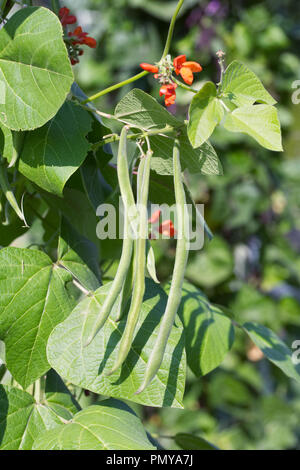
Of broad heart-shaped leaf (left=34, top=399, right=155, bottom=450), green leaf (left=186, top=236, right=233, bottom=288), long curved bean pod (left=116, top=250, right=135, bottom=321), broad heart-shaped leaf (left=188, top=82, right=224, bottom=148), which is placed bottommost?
green leaf (left=186, top=236, right=233, bottom=288)

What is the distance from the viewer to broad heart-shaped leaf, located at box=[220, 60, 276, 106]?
1.52 feet

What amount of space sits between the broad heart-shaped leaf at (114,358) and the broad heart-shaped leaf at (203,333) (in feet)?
0.51

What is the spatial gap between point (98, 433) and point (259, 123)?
0.94 feet

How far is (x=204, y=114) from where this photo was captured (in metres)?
0.46

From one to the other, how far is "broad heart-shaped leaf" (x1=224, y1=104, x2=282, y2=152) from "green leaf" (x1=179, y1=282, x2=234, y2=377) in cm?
27

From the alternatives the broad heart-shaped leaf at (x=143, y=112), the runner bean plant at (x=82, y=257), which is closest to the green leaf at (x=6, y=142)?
the runner bean plant at (x=82, y=257)

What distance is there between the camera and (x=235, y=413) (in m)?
1.93

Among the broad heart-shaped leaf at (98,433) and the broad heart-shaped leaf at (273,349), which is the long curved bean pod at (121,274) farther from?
the broad heart-shaped leaf at (273,349)

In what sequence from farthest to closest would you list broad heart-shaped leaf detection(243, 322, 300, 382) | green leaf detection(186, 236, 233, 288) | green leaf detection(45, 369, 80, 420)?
green leaf detection(186, 236, 233, 288)
broad heart-shaped leaf detection(243, 322, 300, 382)
green leaf detection(45, 369, 80, 420)

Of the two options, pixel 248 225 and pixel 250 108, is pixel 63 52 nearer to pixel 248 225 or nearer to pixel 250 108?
pixel 250 108

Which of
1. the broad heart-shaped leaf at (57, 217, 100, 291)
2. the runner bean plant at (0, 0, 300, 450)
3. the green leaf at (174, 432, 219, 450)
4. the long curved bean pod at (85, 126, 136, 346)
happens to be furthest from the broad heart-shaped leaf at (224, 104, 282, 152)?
the green leaf at (174, 432, 219, 450)

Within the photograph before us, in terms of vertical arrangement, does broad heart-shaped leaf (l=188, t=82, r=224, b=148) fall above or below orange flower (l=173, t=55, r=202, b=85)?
below

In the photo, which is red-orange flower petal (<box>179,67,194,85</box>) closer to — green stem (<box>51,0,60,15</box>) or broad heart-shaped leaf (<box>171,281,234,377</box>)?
green stem (<box>51,0,60,15</box>)
